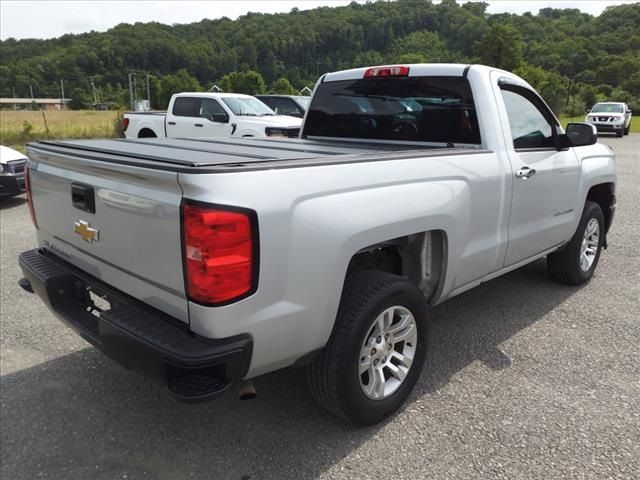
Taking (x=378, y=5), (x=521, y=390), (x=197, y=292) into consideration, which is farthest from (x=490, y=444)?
(x=378, y=5)

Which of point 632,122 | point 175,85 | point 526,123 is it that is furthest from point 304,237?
point 175,85

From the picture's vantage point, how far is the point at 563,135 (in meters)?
3.94

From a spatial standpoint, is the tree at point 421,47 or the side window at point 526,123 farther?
the tree at point 421,47

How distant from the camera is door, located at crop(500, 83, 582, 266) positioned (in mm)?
3449

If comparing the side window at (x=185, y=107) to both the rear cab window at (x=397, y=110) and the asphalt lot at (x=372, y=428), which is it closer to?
the rear cab window at (x=397, y=110)

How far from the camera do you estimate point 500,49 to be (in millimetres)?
69562

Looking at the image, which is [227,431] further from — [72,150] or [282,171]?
[72,150]

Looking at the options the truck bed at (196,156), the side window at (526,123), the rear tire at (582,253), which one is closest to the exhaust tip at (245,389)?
the truck bed at (196,156)

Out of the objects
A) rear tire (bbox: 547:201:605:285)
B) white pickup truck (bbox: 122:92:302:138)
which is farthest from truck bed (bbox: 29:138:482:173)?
white pickup truck (bbox: 122:92:302:138)

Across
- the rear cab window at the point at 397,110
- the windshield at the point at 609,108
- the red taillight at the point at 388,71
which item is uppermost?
the red taillight at the point at 388,71

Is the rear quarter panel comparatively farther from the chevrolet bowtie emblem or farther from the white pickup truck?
the white pickup truck

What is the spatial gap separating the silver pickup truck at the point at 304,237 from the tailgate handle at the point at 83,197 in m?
0.01

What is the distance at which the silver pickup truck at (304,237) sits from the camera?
6.39 feet

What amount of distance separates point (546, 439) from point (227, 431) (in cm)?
161
